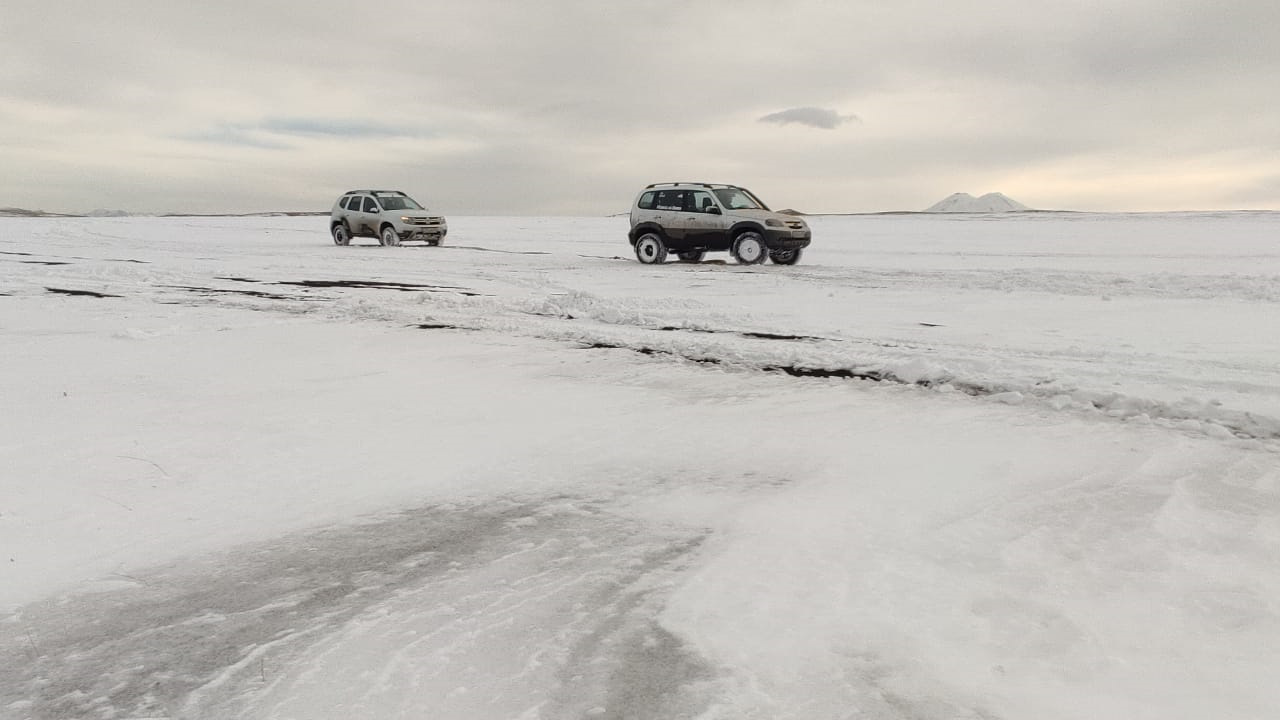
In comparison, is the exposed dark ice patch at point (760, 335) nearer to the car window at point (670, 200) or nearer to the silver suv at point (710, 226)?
the silver suv at point (710, 226)

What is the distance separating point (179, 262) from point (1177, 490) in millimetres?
18145

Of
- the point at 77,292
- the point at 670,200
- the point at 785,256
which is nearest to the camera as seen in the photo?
the point at 77,292

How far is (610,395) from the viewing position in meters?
5.32

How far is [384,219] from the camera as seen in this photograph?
2309cm

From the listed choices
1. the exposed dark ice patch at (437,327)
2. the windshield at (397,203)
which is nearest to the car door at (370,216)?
the windshield at (397,203)

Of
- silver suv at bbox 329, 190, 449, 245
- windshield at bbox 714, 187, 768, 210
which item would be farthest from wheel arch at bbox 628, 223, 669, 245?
silver suv at bbox 329, 190, 449, 245

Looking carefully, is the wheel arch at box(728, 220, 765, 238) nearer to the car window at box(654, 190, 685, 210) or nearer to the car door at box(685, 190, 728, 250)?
the car door at box(685, 190, 728, 250)

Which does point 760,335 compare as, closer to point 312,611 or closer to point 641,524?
point 641,524

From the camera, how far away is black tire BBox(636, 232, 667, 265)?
57.3ft

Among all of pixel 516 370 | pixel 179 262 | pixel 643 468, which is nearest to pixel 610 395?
pixel 516 370

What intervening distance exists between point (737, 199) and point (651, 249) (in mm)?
2091

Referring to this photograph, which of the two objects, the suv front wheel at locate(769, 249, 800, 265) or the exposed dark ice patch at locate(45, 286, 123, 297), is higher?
→ the suv front wheel at locate(769, 249, 800, 265)

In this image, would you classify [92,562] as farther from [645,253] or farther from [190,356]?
[645,253]

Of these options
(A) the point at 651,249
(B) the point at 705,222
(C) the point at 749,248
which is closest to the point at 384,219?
(A) the point at 651,249
